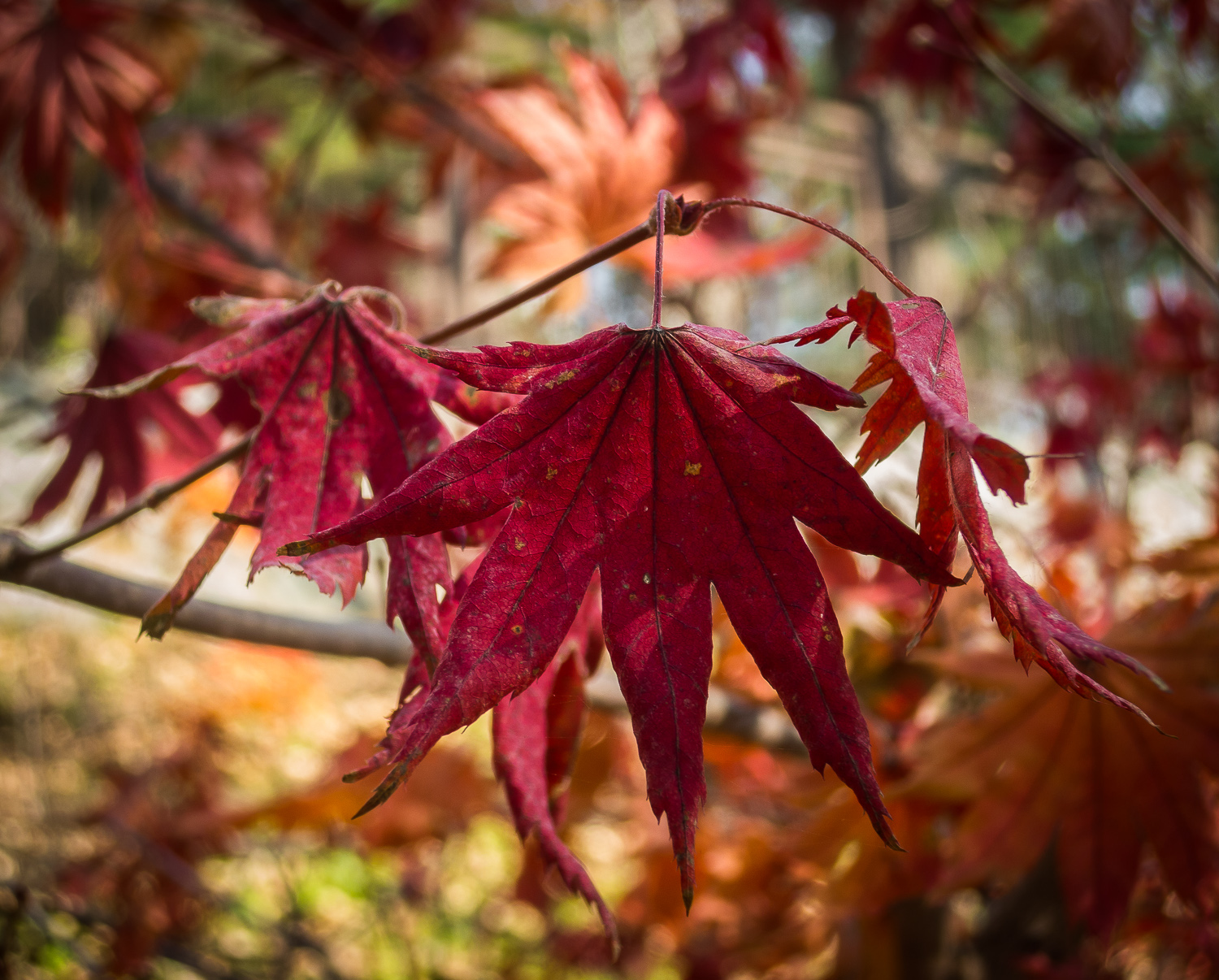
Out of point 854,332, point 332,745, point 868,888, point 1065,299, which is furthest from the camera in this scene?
point 1065,299

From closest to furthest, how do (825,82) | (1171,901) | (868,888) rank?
(868,888)
(1171,901)
(825,82)

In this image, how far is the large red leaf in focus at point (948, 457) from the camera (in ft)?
1.16

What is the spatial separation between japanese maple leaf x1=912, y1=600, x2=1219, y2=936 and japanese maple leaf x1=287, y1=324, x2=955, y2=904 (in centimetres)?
48

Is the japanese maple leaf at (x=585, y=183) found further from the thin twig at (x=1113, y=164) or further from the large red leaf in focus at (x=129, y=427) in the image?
the large red leaf in focus at (x=129, y=427)

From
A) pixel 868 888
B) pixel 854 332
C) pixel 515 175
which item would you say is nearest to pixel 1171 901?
pixel 868 888

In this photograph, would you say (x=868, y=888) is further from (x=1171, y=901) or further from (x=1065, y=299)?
(x=1065, y=299)

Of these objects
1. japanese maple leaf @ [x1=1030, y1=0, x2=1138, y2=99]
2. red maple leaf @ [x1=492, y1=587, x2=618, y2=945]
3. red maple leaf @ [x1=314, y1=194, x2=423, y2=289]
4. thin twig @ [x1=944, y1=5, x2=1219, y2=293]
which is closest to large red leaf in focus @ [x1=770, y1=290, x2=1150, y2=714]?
red maple leaf @ [x1=492, y1=587, x2=618, y2=945]

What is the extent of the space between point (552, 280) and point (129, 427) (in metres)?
0.81

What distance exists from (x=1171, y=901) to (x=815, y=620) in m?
1.31

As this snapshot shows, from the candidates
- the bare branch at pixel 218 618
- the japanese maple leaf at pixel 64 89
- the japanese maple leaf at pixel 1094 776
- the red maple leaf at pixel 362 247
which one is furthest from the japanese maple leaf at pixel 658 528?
the red maple leaf at pixel 362 247

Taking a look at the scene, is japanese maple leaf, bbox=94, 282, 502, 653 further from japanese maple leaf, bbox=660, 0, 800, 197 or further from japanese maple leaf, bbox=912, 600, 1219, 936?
japanese maple leaf, bbox=660, 0, 800, 197

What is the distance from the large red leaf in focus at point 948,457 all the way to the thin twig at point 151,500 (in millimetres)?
385

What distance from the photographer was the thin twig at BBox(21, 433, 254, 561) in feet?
1.87

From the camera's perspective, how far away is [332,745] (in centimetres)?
402
